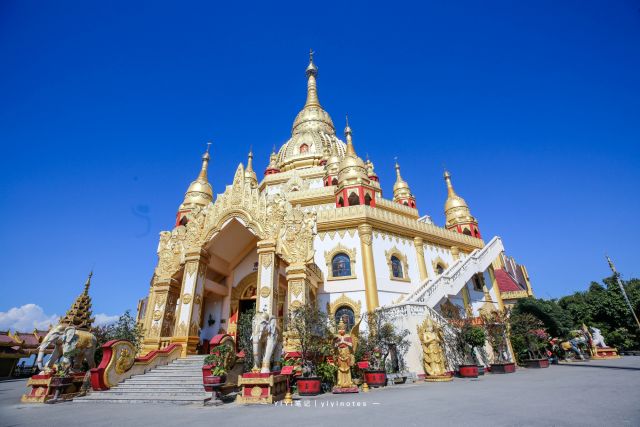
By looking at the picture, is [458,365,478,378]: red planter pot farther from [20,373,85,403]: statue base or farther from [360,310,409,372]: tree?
[20,373,85,403]: statue base

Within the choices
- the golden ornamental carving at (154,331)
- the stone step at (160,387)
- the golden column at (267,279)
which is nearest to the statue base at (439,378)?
the golden column at (267,279)

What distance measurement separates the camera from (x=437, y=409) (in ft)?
20.4

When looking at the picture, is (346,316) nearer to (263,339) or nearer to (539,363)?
(263,339)

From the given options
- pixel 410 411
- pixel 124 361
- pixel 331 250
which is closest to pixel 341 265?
pixel 331 250

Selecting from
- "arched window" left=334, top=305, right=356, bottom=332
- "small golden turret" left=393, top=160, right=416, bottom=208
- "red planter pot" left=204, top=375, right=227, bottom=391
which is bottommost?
"red planter pot" left=204, top=375, right=227, bottom=391

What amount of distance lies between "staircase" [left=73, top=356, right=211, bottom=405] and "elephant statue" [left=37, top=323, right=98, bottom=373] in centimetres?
159

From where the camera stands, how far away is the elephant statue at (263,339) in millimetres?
9180

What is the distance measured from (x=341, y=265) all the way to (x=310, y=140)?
2020cm

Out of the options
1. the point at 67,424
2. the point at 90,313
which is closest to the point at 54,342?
the point at 67,424

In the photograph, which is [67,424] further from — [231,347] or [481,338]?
[481,338]

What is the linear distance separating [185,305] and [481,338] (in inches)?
505

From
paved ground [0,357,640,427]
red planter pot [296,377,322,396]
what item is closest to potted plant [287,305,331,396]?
red planter pot [296,377,322,396]

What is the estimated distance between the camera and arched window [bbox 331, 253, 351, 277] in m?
17.8

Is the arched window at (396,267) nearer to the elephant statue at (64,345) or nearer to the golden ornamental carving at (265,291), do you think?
the golden ornamental carving at (265,291)
